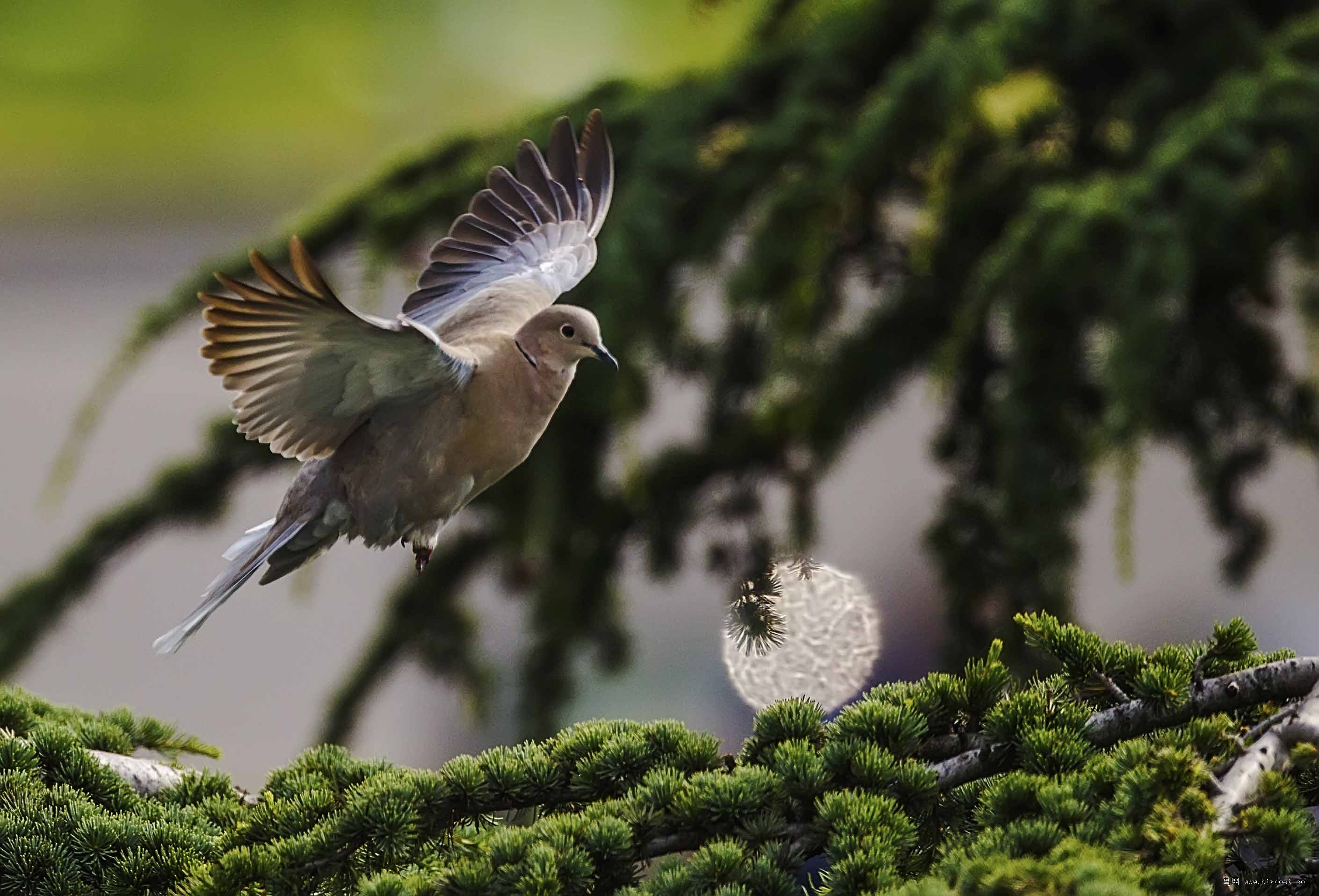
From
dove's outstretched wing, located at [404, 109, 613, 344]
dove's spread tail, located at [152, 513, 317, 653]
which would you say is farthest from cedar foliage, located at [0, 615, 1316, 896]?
dove's outstretched wing, located at [404, 109, 613, 344]

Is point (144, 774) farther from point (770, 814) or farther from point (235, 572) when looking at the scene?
point (770, 814)

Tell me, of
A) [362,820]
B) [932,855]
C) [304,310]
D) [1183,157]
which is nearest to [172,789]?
[362,820]

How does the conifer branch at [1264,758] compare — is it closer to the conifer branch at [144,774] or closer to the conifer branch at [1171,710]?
the conifer branch at [1171,710]

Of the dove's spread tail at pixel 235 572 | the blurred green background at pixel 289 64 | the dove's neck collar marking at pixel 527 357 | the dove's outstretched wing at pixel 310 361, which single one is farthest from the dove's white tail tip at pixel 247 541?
the blurred green background at pixel 289 64

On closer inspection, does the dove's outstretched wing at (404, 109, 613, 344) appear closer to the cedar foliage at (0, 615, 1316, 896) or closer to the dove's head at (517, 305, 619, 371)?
the dove's head at (517, 305, 619, 371)

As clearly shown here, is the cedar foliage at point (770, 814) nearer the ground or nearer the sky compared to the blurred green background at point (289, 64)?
nearer the ground

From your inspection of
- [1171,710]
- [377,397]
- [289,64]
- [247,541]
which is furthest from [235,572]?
[289,64]

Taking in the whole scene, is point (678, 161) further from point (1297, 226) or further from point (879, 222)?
point (1297, 226)
